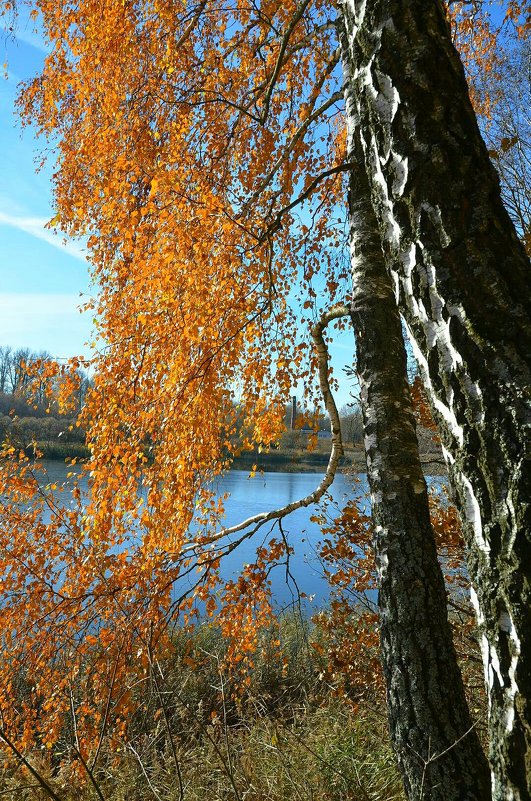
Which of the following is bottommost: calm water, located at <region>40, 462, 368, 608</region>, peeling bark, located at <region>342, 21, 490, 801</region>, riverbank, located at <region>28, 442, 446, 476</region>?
calm water, located at <region>40, 462, 368, 608</region>

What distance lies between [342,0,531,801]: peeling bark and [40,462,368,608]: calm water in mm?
2700

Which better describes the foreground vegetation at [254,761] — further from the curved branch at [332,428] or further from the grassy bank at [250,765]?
the curved branch at [332,428]

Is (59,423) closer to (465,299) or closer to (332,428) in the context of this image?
(332,428)

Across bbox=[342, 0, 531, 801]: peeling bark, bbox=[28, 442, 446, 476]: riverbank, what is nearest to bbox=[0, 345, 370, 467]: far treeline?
bbox=[28, 442, 446, 476]: riverbank

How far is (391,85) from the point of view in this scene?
1.49m

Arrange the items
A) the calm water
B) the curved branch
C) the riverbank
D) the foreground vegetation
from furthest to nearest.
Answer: the riverbank < the calm water < the foreground vegetation < the curved branch

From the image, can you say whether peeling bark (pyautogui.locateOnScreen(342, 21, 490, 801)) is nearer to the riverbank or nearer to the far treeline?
the far treeline

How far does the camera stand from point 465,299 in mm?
1312

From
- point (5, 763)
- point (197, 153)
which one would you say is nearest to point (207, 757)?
point (5, 763)

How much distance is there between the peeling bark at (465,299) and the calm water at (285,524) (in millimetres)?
2700

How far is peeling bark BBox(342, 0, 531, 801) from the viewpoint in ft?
3.97

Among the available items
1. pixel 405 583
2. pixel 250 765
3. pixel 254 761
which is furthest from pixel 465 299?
pixel 254 761

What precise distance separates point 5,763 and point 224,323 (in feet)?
11.8

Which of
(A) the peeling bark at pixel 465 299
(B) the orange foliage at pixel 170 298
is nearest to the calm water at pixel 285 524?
(B) the orange foliage at pixel 170 298
